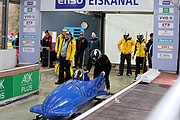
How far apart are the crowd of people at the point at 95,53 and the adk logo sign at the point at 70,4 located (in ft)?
3.55

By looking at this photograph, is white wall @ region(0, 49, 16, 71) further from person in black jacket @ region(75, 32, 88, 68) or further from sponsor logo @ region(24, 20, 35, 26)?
person in black jacket @ region(75, 32, 88, 68)

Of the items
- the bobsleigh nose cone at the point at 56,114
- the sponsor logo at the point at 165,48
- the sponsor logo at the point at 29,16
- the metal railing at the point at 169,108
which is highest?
the sponsor logo at the point at 29,16

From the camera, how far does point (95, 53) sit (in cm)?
631

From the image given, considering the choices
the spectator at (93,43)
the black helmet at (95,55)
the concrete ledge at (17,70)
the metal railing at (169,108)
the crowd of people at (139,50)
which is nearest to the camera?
the metal railing at (169,108)

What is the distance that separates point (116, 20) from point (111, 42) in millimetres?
974

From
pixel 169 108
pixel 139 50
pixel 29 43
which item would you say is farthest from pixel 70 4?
pixel 169 108

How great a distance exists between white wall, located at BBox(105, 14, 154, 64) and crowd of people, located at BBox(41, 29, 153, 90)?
0.72 metres

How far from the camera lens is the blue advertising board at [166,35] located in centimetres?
702

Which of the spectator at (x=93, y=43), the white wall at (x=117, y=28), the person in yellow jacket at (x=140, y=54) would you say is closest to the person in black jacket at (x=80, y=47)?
the spectator at (x=93, y=43)

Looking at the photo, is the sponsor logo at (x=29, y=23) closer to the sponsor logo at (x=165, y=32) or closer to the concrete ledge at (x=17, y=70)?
the concrete ledge at (x=17, y=70)

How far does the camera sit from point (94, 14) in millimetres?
13695

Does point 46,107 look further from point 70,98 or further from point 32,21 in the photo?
point 32,21

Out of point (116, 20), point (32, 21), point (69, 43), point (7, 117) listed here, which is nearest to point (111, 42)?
point (116, 20)

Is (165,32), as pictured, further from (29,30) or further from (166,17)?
(29,30)
